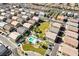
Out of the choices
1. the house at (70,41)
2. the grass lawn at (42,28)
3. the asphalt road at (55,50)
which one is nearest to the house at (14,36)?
the grass lawn at (42,28)

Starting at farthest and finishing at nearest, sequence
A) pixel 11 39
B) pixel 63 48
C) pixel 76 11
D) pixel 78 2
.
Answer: pixel 76 11
pixel 78 2
pixel 11 39
pixel 63 48

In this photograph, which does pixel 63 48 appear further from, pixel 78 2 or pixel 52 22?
pixel 78 2

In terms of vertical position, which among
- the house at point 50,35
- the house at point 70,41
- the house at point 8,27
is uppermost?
the house at point 8,27

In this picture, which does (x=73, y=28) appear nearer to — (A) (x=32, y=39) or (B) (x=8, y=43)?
(A) (x=32, y=39)

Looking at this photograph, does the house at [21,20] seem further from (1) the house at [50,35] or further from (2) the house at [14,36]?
(1) the house at [50,35]

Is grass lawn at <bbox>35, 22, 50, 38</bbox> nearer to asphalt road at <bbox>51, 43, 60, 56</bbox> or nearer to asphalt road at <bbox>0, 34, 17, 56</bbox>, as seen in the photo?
asphalt road at <bbox>51, 43, 60, 56</bbox>

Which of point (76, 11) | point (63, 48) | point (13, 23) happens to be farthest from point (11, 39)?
point (76, 11)

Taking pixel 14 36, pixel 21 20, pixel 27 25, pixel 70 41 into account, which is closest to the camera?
pixel 70 41

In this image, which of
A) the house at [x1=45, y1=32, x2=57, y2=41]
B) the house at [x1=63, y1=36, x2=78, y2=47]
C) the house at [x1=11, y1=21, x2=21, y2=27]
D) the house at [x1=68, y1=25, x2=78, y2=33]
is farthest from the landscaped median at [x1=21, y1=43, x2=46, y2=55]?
the house at [x1=68, y1=25, x2=78, y2=33]

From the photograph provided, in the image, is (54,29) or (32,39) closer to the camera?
(32,39)

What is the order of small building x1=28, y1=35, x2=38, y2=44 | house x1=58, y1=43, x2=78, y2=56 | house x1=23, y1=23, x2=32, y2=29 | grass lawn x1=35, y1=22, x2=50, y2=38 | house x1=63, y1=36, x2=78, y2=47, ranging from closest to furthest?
house x1=58, y1=43, x2=78, y2=56
house x1=63, y1=36, x2=78, y2=47
small building x1=28, y1=35, x2=38, y2=44
grass lawn x1=35, y1=22, x2=50, y2=38
house x1=23, y1=23, x2=32, y2=29

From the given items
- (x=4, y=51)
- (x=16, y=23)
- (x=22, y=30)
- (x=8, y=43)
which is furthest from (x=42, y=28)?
(x=4, y=51)
